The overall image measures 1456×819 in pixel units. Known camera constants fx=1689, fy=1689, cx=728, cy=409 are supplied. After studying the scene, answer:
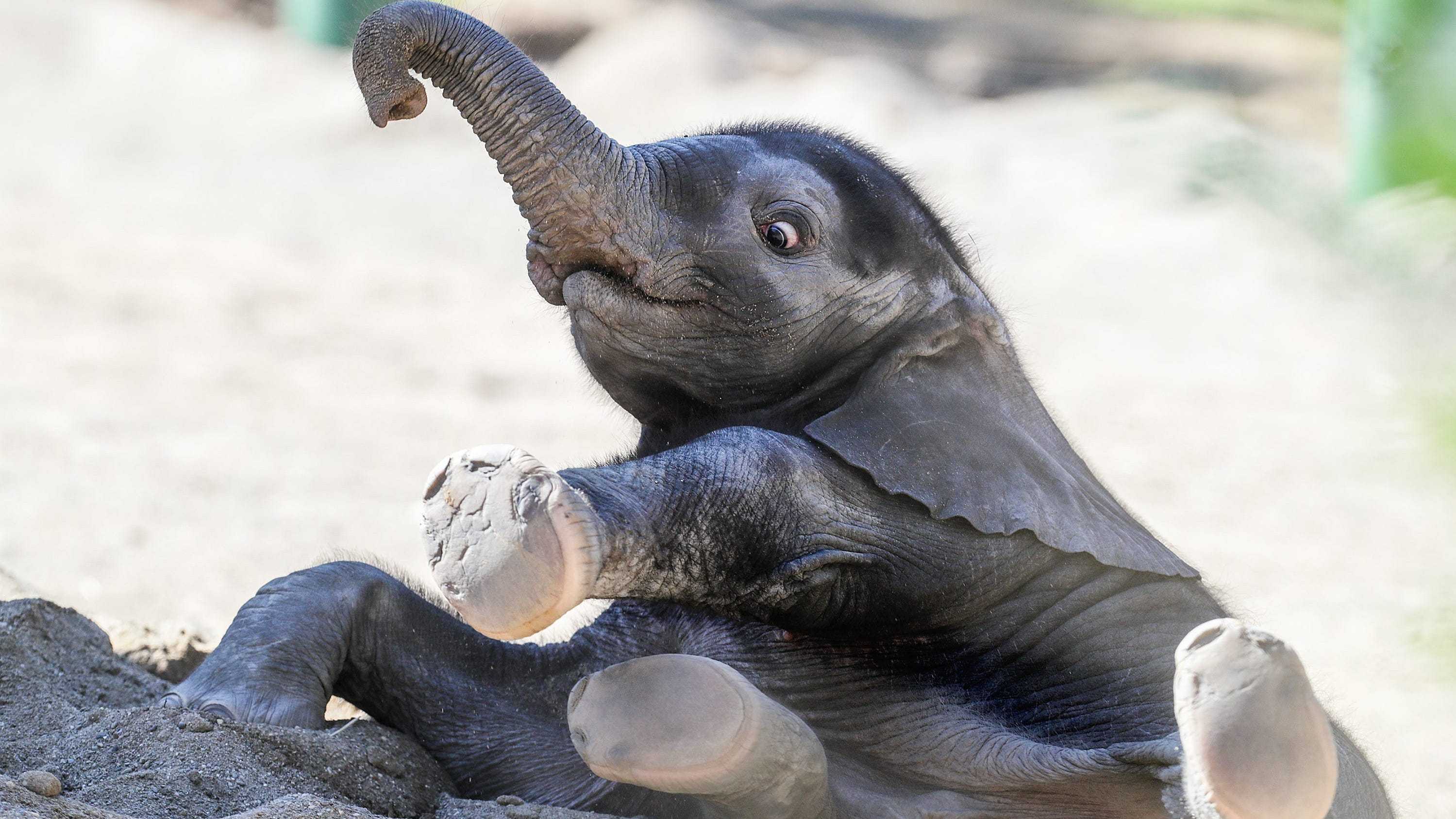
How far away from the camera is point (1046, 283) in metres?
11.3

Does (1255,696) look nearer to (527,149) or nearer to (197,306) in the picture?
(527,149)

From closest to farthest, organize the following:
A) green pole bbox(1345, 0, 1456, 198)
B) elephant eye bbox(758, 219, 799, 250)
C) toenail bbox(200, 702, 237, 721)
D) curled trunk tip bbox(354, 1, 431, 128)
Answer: green pole bbox(1345, 0, 1456, 198) < curled trunk tip bbox(354, 1, 431, 128) < toenail bbox(200, 702, 237, 721) < elephant eye bbox(758, 219, 799, 250)

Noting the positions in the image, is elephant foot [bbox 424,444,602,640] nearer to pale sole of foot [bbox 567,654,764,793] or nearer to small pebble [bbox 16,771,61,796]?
pale sole of foot [bbox 567,654,764,793]

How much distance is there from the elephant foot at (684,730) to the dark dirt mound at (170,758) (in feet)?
1.35

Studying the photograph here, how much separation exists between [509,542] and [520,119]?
1.08 m

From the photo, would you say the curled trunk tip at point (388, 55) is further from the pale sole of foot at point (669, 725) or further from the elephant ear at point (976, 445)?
the pale sole of foot at point (669, 725)

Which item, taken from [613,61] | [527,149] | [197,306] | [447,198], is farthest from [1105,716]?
[613,61]

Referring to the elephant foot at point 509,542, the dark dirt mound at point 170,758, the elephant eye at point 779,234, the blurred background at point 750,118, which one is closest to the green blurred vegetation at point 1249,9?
the blurred background at point 750,118

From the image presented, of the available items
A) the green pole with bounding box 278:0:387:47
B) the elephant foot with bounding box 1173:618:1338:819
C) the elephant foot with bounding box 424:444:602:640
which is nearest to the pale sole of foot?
the elephant foot with bounding box 424:444:602:640

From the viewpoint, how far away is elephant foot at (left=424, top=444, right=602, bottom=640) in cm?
249

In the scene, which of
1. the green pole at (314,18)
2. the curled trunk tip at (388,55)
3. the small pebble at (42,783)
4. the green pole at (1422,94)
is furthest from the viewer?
the green pole at (314,18)

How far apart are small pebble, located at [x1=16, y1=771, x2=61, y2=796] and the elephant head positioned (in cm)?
132

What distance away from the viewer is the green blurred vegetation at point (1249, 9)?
5.41 feet

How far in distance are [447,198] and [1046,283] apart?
5.14m
